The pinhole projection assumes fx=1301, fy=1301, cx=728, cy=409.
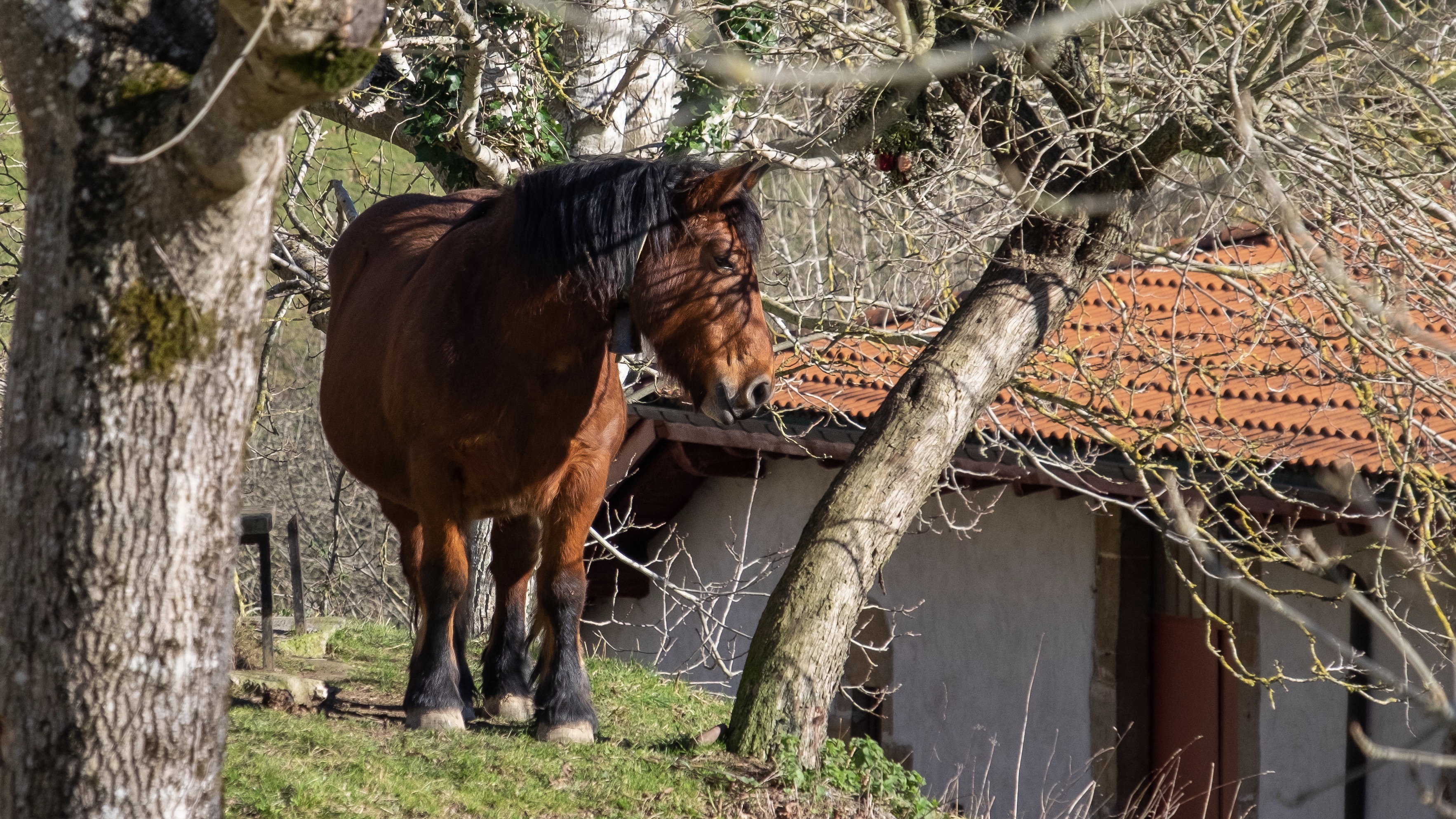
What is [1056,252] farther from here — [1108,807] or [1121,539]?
[1108,807]

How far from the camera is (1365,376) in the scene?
4.89 m

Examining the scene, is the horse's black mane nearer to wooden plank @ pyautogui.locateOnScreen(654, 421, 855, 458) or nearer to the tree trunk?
the tree trunk

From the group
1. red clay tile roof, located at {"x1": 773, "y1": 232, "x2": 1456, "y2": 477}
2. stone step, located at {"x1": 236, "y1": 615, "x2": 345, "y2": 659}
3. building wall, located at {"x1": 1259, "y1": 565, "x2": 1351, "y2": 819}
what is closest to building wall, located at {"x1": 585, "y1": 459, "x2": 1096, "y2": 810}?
red clay tile roof, located at {"x1": 773, "y1": 232, "x2": 1456, "y2": 477}

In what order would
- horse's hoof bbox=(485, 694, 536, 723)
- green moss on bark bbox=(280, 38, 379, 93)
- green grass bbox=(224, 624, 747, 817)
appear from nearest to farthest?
1. green moss on bark bbox=(280, 38, 379, 93)
2. green grass bbox=(224, 624, 747, 817)
3. horse's hoof bbox=(485, 694, 536, 723)

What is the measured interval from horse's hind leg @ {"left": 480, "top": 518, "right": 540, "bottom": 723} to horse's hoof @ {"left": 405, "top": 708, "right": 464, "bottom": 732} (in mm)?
376

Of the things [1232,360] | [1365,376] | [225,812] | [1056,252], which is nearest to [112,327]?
[225,812]

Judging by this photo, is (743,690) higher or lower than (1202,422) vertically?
lower

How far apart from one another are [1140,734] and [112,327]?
26.3 feet

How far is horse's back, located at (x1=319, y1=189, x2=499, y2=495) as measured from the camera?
16.9 ft

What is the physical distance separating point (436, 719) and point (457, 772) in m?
0.50

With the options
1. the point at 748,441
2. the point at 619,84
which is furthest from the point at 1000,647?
the point at 619,84

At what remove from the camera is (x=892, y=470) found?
482cm

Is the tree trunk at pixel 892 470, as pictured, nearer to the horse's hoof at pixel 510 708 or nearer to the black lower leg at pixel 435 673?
the horse's hoof at pixel 510 708

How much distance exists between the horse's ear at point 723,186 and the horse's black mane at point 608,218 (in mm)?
31
